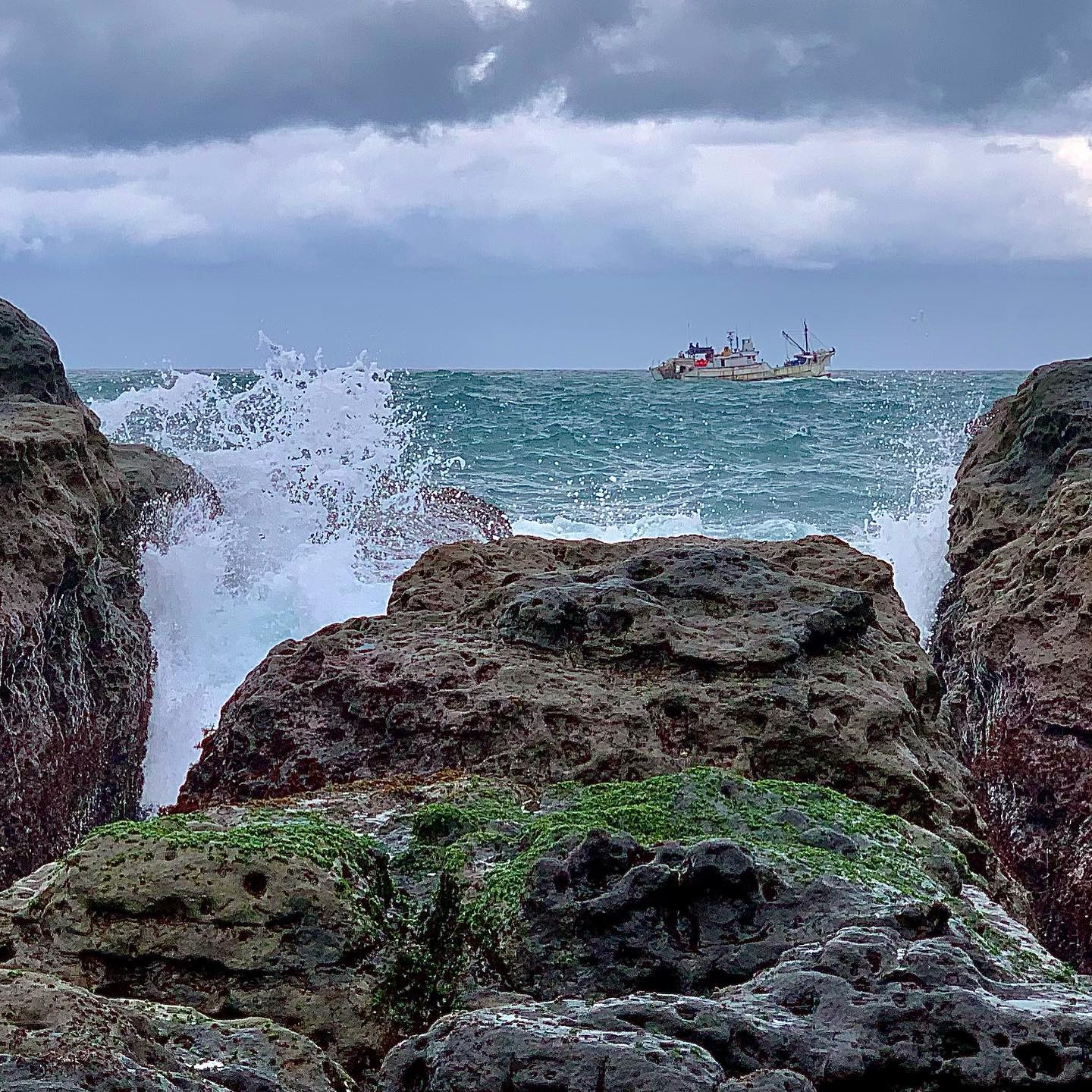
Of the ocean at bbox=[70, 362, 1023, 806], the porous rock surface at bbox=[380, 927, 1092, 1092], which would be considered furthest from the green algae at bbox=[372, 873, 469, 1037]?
the ocean at bbox=[70, 362, 1023, 806]

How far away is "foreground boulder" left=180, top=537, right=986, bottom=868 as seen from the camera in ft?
13.8

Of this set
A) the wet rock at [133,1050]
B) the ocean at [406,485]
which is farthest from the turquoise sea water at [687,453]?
the wet rock at [133,1050]

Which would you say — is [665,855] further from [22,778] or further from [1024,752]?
[22,778]

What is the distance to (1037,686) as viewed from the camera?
5.26 metres

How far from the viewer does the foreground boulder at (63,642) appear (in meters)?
5.66

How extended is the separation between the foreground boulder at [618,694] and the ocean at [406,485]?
3.51 m

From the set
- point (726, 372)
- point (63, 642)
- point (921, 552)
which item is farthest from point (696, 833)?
point (726, 372)

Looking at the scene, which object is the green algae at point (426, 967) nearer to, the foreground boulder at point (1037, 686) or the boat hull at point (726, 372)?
the foreground boulder at point (1037, 686)

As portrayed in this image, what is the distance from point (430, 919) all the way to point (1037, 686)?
3.30 m

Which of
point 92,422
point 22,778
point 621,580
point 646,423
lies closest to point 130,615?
point 92,422

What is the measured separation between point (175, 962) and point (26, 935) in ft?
1.11

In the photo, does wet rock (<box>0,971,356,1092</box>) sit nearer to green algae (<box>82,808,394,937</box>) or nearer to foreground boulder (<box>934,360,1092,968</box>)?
green algae (<box>82,808,394,937</box>)

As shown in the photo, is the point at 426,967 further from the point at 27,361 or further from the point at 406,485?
the point at 406,485

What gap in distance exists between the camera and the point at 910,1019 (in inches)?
80.8
